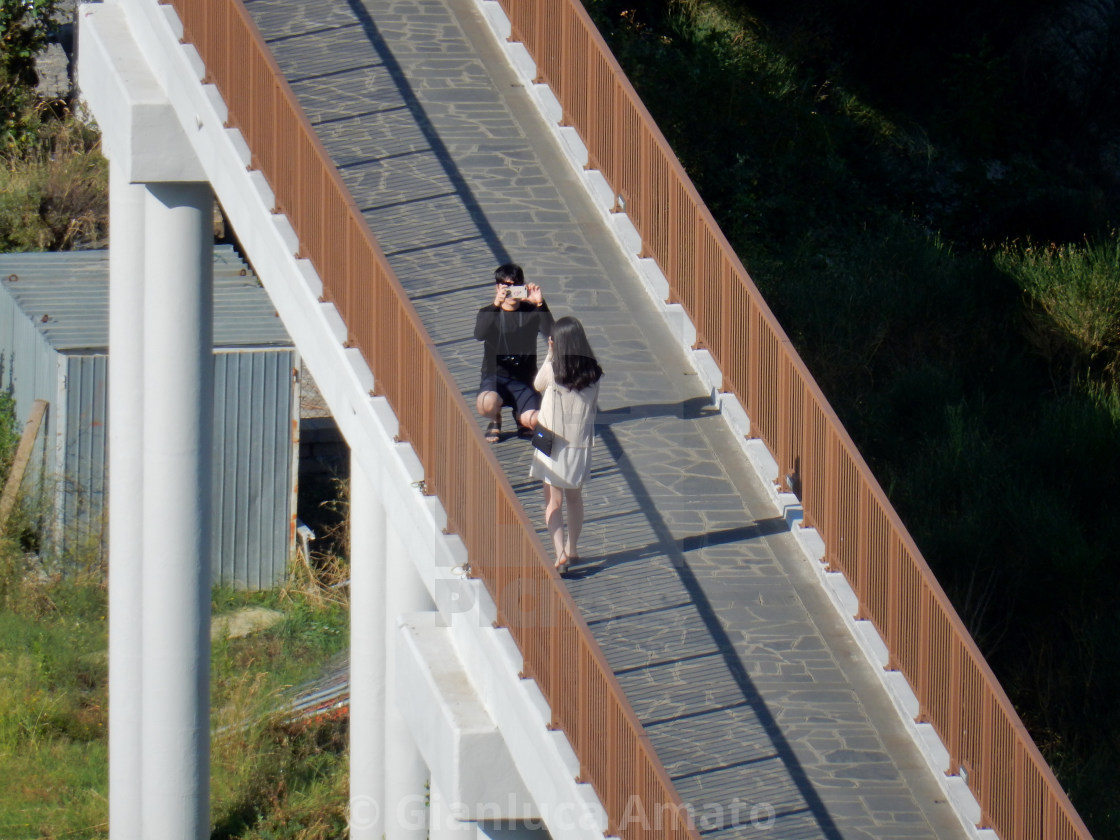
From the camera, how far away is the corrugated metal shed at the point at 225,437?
16359 millimetres

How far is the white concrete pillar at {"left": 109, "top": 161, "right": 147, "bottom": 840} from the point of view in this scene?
11664mm

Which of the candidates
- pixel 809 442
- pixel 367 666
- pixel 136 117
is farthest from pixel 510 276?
pixel 367 666

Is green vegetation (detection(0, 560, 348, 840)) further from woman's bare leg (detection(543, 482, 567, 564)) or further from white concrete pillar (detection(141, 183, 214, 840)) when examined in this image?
woman's bare leg (detection(543, 482, 567, 564))

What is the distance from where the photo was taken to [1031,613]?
1473 centimetres

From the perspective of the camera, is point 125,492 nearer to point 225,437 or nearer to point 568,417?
point 225,437

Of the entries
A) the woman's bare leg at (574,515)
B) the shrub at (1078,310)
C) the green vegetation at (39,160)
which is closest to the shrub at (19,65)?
the green vegetation at (39,160)

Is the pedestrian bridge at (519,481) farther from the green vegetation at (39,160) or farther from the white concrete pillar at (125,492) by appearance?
the green vegetation at (39,160)

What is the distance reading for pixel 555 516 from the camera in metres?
8.01

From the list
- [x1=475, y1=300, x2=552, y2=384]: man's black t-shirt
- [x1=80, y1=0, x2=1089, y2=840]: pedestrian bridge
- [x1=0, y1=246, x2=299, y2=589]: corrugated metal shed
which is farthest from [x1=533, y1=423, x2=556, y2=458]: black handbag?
[x1=0, y1=246, x2=299, y2=589]: corrugated metal shed

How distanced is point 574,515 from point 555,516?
0.31 ft

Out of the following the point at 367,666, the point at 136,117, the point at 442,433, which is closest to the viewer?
the point at 442,433

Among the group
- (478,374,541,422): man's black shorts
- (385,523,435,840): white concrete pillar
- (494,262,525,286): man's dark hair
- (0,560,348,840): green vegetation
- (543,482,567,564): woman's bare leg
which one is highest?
(494,262,525,286): man's dark hair

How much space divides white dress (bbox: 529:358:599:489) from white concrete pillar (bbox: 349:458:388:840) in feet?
12.7

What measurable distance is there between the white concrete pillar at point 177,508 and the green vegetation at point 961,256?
6641 mm
